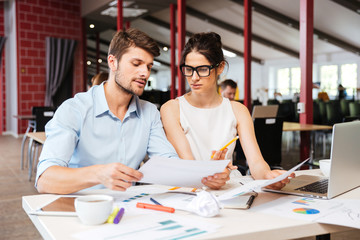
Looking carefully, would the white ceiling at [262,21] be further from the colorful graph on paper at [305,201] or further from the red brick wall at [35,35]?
the colorful graph on paper at [305,201]

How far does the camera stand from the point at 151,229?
95 cm

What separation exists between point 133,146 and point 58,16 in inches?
344

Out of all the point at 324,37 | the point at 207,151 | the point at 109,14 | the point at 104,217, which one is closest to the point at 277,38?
the point at 324,37

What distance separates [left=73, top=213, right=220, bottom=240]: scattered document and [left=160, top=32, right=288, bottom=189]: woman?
73cm

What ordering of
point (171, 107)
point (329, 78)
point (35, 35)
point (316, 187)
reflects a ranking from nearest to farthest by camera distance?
point (316, 187)
point (171, 107)
point (35, 35)
point (329, 78)

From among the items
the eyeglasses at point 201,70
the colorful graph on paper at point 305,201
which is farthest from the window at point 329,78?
the colorful graph on paper at point 305,201

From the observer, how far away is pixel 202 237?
893 mm

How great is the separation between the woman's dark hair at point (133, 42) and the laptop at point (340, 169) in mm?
745

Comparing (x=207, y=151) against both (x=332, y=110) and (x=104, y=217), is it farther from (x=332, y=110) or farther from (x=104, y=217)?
(x=332, y=110)

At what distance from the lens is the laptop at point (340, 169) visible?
1.23 meters

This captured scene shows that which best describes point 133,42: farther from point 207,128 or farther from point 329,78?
point 329,78

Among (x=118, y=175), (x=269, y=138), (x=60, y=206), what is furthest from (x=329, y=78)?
(x=60, y=206)

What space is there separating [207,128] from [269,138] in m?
1.71

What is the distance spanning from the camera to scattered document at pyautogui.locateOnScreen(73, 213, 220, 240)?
2.96 ft
